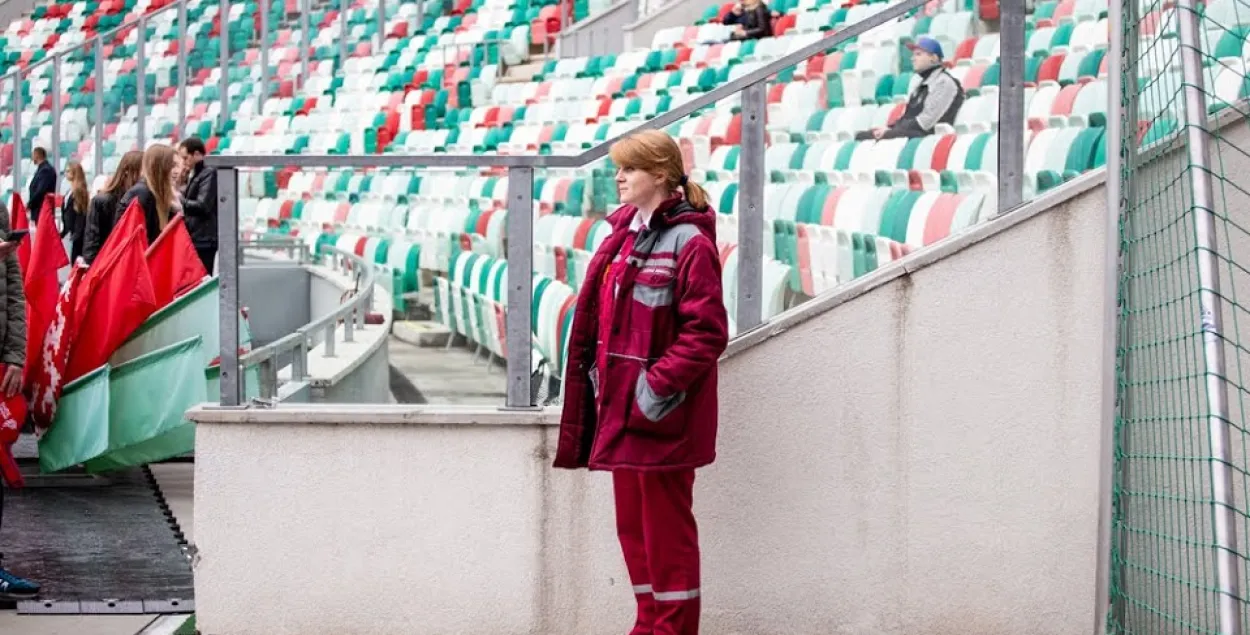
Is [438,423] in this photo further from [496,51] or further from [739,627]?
[496,51]

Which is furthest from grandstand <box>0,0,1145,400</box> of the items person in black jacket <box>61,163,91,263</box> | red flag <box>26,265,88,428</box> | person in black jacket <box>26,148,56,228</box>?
person in black jacket <box>26,148,56,228</box>

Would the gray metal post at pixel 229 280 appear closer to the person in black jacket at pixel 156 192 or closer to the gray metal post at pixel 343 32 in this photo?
the person in black jacket at pixel 156 192

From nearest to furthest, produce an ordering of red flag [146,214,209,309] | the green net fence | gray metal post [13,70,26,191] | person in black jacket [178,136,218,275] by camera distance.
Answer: the green net fence < red flag [146,214,209,309] < person in black jacket [178,136,218,275] < gray metal post [13,70,26,191]

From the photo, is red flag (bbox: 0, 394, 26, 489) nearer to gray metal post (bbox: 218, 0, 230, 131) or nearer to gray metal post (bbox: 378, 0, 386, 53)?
gray metal post (bbox: 218, 0, 230, 131)

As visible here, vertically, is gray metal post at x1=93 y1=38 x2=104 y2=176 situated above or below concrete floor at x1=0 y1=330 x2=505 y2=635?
above

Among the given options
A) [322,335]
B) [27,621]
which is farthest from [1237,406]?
[27,621]

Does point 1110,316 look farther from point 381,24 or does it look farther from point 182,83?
point 381,24

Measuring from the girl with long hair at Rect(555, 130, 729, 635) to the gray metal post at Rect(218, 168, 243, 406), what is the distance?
1031 millimetres

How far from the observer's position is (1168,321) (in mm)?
4770

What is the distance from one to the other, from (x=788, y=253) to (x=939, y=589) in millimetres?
983

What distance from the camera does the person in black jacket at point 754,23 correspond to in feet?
49.6

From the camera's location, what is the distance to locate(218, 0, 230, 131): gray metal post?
62.5 feet

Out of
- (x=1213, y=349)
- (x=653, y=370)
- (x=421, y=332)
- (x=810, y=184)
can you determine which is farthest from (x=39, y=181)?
(x=1213, y=349)

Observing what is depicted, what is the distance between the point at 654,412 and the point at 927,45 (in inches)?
54.3
